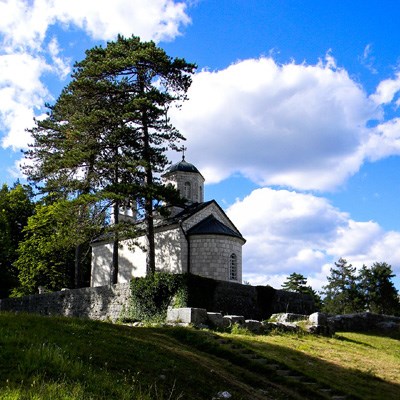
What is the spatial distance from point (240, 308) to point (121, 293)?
5.72 m

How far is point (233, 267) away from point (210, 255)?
1681 millimetres

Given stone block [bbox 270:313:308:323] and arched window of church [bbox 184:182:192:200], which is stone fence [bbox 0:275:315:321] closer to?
stone block [bbox 270:313:308:323]

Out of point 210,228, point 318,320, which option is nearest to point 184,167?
point 210,228

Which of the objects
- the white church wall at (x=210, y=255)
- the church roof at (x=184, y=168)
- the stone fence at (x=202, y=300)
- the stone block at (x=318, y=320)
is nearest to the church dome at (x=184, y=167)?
the church roof at (x=184, y=168)

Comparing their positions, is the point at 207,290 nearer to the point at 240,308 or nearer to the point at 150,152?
the point at 240,308

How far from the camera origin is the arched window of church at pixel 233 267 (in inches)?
1184

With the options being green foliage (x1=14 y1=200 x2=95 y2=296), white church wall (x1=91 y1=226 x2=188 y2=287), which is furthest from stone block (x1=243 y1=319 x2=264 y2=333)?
green foliage (x1=14 y1=200 x2=95 y2=296)

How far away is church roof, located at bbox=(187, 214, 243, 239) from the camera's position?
2989 centimetres

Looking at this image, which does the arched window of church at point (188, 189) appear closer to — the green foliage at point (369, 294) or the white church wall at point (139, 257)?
the white church wall at point (139, 257)

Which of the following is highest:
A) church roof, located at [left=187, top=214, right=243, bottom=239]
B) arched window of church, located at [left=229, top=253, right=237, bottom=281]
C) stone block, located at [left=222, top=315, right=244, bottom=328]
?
church roof, located at [left=187, top=214, right=243, bottom=239]

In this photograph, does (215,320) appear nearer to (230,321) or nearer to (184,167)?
(230,321)

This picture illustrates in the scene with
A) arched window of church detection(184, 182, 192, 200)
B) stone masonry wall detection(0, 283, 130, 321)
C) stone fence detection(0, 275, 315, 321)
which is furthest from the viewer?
arched window of church detection(184, 182, 192, 200)

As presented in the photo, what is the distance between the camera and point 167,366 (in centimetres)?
938

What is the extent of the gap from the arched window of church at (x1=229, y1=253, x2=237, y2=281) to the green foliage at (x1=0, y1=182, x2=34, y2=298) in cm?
1839
